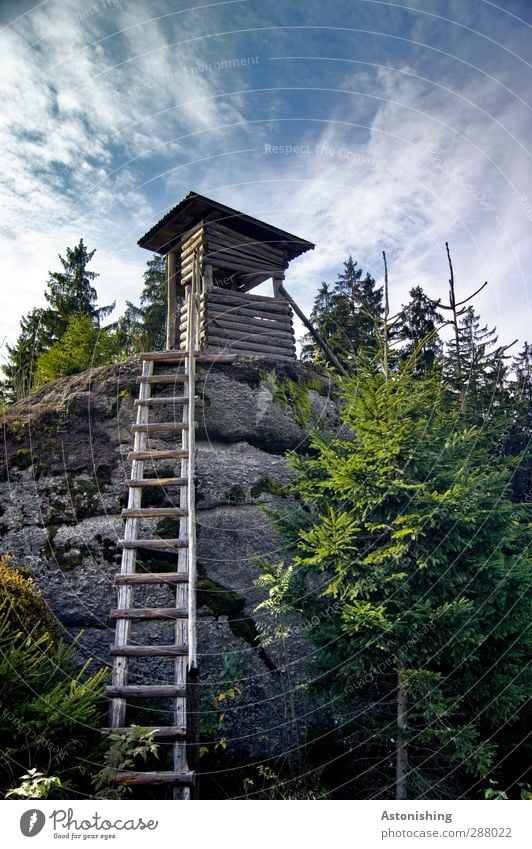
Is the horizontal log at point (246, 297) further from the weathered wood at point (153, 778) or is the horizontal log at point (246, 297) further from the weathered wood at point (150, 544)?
the weathered wood at point (153, 778)

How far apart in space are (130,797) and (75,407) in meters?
5.85

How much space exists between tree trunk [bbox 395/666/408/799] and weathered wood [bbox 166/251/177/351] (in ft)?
30.0

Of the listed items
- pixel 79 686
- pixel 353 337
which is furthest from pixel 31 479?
pixel 353 337

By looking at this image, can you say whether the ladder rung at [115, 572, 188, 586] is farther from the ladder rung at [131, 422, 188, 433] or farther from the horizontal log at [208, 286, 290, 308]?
the horizontal log at [208, 286, 290, 308]

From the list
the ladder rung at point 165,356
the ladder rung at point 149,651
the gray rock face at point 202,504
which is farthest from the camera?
the ladder rung at point 165,356

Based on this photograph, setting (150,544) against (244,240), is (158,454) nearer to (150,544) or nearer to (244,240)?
(150,544)

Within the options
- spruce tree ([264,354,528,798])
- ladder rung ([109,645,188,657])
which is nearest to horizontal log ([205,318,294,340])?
spruce tree ([264,354,528,798])

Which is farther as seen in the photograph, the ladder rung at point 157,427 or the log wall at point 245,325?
the log wall at point 245,325

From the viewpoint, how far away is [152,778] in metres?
4.38

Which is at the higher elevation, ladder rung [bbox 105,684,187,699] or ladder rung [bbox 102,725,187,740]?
ladder rung [bbox 105,684,187,699]

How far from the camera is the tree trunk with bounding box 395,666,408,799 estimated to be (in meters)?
5.25

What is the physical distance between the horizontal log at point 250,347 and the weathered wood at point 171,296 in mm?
2223

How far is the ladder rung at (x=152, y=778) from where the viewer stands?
14.1 ft

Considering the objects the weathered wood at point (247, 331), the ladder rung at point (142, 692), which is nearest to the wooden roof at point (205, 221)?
the weathered wood at point (247, 331)
